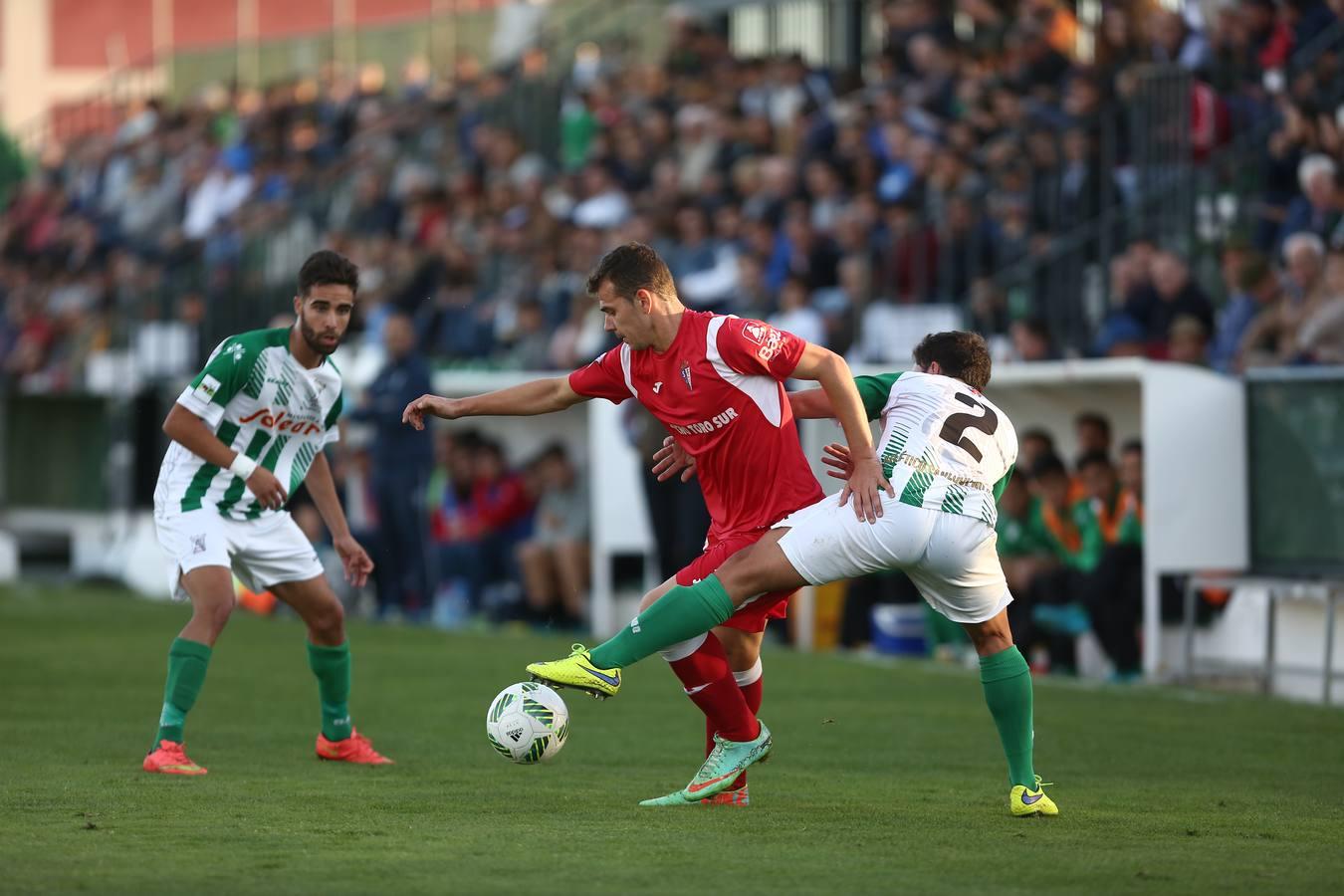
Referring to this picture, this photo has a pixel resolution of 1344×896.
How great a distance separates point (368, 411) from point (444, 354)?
254 cm

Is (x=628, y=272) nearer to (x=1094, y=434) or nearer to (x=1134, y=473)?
(x=1134, y=473)

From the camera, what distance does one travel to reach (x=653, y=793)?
7.83 metres

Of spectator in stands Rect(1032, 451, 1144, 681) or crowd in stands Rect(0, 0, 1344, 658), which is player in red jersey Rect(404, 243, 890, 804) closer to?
spectator in stands Rect(1032, 451, 1144, 681)

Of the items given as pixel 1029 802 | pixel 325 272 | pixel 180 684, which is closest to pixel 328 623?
pixel 180 684

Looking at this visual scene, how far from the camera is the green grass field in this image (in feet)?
19.6

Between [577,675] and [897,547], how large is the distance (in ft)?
3.77

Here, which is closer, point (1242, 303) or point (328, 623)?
point (328, 623)

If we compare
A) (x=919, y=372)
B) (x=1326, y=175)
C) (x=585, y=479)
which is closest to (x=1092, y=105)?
(x=1326, y=175)

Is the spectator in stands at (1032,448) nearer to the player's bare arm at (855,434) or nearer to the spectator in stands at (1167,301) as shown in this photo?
the spectator in stands at (1167,301)

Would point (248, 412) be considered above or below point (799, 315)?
below

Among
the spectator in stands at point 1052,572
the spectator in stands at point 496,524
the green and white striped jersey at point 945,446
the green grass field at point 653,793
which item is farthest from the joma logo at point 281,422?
the spectator in stands at point 496,524

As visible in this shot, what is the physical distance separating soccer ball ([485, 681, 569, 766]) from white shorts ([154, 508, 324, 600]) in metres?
2.06

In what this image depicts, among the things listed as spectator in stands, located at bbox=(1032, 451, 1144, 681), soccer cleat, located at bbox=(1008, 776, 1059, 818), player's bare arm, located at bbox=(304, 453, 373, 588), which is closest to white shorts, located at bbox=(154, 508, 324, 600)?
player's bare arm, located at bbox=(304, 453, 373, 588)

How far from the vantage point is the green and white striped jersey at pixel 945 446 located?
22.9ft
